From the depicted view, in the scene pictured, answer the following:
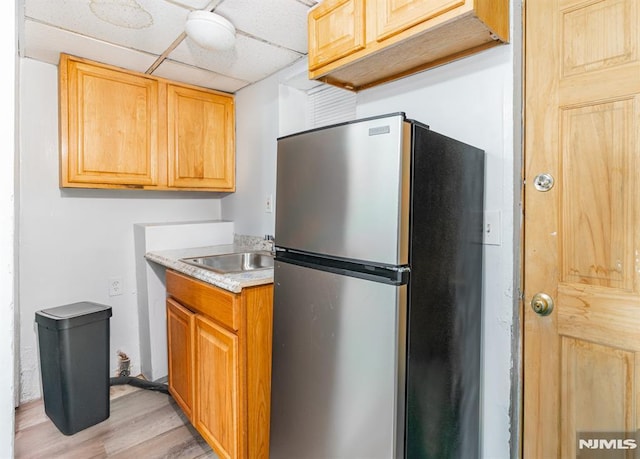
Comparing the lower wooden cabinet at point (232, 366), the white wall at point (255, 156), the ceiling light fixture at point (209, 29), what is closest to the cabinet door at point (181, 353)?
the lower wooden cabinet at point (232, 366)

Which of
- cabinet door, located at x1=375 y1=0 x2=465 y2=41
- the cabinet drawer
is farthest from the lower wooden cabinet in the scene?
cabinet door, located at x1=375 y1=0 x2=465 y2=41

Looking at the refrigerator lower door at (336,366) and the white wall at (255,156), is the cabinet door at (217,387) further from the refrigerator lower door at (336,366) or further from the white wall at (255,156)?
the white wall at (255,156)

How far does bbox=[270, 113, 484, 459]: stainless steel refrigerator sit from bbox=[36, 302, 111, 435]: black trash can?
1313 millimetres

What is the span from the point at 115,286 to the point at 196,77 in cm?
163

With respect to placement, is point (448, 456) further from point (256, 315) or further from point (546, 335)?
point (256, 315)

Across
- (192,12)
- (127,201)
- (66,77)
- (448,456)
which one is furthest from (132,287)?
(448,456)

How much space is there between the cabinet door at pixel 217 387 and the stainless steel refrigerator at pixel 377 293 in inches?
9.3

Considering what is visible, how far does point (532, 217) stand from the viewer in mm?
1278

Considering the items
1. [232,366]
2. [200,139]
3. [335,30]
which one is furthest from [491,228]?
[200,139]

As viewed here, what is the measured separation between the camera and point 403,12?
1.25m

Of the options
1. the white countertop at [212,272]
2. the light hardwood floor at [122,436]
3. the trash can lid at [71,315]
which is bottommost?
the light hardwood floor at [122,436]

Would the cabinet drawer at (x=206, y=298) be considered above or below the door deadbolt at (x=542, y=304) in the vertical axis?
below

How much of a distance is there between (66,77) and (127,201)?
2.87 feet

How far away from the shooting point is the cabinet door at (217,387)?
61.0 inches
